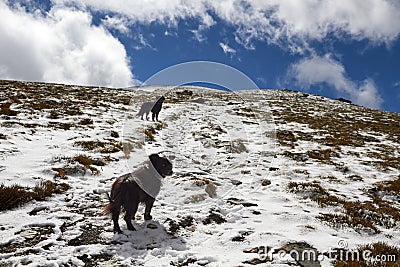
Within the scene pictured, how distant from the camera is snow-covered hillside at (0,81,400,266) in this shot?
5.43 m

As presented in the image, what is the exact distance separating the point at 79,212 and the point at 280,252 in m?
4.57

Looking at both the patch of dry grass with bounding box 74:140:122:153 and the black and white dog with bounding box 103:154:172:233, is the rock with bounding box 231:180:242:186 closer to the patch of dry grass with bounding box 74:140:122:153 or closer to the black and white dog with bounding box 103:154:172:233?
the black and white dog with bounding box 103:154:172:233

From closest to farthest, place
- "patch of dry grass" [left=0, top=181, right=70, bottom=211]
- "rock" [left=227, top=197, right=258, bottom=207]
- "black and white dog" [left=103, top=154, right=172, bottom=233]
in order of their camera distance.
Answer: "black and white dog" [left=103, top=154, right=172, bottom=233] → "patch of dry grass" [left=0, top=181, right=70, bottom=211] → "rock" [left=227, top=197, right=258, bottom=207]

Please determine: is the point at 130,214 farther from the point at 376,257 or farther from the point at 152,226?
the point at 376,257

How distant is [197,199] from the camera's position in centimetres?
812

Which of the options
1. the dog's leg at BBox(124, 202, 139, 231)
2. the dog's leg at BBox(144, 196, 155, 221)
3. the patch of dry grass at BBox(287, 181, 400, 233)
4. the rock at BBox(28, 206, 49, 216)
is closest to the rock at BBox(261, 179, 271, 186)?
the patch of dry grass at BBox(287, 181, 400, 233)

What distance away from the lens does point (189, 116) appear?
2227 centimetres

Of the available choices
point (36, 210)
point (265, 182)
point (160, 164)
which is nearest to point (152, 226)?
point (160, 164)

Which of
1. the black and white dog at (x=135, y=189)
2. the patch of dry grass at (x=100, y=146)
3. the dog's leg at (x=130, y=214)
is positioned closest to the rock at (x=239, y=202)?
the black and white dog at (x=135, y=189)

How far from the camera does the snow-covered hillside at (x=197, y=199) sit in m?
5.43

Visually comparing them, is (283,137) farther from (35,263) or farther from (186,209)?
(35,263)

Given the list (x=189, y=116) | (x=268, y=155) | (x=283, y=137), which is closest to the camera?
(x=268, y=155)

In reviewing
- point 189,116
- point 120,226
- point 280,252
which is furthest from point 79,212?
point 189,116

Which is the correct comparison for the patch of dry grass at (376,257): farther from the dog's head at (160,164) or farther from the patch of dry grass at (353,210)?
the dog's head at (160,164)
